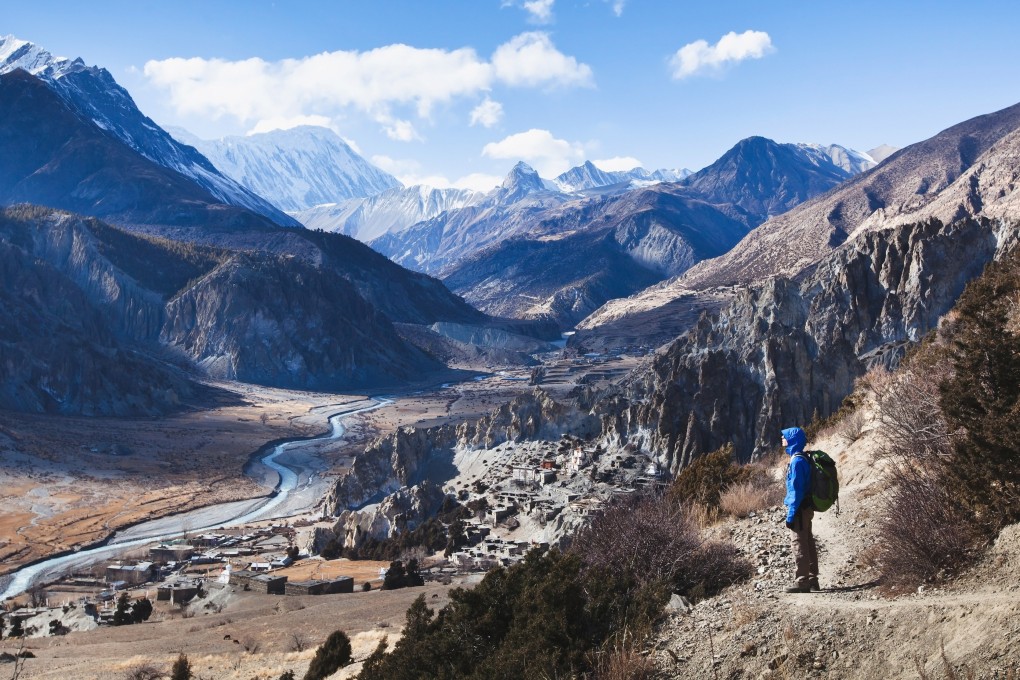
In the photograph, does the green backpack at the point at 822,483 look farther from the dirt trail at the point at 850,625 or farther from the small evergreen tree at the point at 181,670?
the small evergreen tree at the point at 181,670

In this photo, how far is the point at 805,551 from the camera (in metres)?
9.86

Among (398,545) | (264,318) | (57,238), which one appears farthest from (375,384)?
(398,545)

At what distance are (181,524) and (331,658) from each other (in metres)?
51.1

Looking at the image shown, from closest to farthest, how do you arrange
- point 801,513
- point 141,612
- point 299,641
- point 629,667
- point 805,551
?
point 629,667, point 805,551, point 801,513, point 299,641, point 141,612

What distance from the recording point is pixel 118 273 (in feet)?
520

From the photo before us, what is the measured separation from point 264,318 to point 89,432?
62.9 m

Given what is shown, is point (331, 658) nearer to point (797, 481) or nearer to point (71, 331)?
point (797, 481)

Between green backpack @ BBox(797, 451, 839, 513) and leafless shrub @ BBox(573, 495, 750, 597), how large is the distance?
1750 mm

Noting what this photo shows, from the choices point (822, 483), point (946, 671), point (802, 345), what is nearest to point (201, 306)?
point (802, 345)

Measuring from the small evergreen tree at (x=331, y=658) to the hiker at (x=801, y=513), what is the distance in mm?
11462

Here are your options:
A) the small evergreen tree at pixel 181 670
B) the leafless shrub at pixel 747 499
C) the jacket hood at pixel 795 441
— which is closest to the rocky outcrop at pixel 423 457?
the small evergreen tree at pixel 181 670

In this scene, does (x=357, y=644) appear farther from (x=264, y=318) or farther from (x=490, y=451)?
(x=264, y=318)

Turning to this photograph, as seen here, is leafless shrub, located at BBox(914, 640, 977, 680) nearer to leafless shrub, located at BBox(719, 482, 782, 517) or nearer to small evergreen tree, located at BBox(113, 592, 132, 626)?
leafless shrub, located at BBox(719, 482, 782, 517)

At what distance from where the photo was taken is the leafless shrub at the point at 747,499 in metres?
15.0
